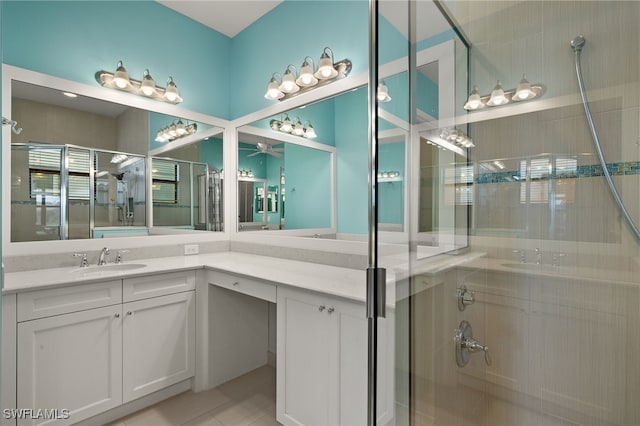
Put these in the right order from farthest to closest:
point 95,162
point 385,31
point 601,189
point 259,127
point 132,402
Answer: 1. point 259,127
2. point 95,162
3. point 132,402
4. point 385,31
5. point 601,189

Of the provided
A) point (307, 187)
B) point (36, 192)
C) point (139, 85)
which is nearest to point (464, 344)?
point (307, 187)

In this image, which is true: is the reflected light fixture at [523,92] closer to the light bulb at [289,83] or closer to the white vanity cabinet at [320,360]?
the white vanity cabinet at [320,360]

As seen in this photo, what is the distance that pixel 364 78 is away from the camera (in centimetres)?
186

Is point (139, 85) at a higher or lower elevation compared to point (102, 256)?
higher

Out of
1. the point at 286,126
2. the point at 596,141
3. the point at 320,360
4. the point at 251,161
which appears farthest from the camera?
the point at 251,161

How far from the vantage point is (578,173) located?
2.69 ft

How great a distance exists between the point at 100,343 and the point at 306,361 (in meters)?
1.12

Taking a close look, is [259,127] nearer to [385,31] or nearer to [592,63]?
[385,31]

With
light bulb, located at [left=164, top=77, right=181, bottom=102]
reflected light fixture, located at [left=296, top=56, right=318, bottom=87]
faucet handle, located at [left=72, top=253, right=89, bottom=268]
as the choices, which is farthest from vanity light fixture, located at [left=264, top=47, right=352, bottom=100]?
faucet handle, located at [left=72, top=253, right=89, bottom=268]

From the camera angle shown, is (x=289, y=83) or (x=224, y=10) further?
(x=224, y=10)

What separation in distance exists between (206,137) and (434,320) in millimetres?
2385

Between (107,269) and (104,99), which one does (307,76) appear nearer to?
(104,99)

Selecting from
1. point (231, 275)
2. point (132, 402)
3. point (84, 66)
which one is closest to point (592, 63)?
point (231, 275)

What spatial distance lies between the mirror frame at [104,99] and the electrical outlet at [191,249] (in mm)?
45
